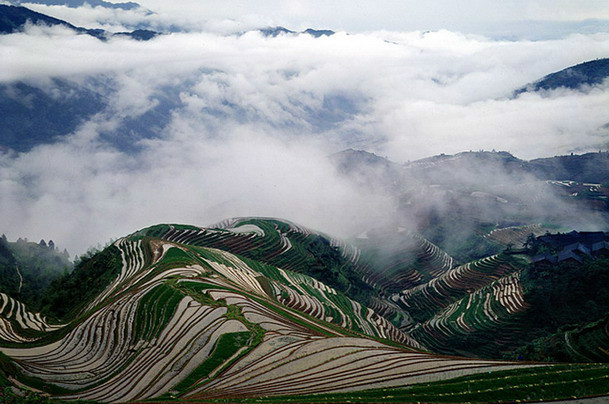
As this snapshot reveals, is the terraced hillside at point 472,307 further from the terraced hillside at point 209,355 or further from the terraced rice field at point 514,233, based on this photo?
the terraced rice field at point 514,233

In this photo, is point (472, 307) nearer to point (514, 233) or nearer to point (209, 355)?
point (209, 355)

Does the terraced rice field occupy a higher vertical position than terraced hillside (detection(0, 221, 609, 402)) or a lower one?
lower

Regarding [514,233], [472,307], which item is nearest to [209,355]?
[472,307]

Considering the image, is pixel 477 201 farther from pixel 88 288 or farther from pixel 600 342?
pixel 88 288

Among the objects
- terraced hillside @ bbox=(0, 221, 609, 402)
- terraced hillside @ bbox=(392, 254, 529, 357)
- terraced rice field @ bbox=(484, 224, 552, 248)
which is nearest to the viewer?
terraced hillside @ bbox=(0, 221, 609, 402)

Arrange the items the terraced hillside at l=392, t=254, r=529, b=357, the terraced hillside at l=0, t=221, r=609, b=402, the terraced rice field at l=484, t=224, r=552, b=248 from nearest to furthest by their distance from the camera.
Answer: the terraced hillside at l=0, t=221, r=609, b=402, the terraced hillside at l=392, t=254, r=529, b=357, the terraced rice field at l=484, t=224, r=552, b=248

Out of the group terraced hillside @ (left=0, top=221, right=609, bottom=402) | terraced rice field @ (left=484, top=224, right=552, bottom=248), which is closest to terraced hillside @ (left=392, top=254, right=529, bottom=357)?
terraced hillside @ (left=0, top=221, right=609, bottom=402)

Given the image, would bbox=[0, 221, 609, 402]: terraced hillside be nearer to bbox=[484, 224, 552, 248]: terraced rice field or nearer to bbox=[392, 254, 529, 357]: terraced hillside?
bbox=[392, 254, 529, 357]: terraced hillside

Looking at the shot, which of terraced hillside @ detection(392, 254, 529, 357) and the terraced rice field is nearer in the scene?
terraced hillside @ detection(392, 254, 529, 357)

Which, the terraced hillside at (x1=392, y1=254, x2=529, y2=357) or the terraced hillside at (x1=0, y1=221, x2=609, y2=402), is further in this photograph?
the terraced hillside at (x1=392, y1=254, x2=529, y2=357)

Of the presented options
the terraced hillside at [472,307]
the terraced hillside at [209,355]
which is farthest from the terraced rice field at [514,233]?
the terraced hillside at [209,355]
